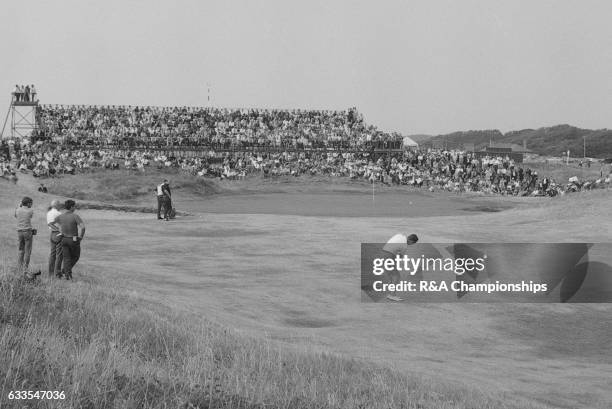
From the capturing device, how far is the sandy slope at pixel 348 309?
1542 cm

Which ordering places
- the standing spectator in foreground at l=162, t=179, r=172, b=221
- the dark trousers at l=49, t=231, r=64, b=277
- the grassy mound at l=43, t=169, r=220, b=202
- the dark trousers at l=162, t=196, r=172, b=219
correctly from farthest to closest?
the grassy mound at l=43, t=169, r=220, b=202 → the dark trousers at l=162, t=196, r=172, b=219 → the standing spectator in foreground at l=162, t=179, r=172, b=221 → the dark trousers at l=49, t=231, r=64, b=277

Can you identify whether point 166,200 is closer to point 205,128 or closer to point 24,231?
point 24,231

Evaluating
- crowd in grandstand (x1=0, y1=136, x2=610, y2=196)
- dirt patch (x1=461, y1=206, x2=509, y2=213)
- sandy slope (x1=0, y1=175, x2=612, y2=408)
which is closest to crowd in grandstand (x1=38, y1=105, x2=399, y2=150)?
crowd in grandstand (x1=0, y1=136, x2=610, y2=196)

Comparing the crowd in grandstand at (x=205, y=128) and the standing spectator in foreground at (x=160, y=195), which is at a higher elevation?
the crowd in grandstand at (x=205, y=128)

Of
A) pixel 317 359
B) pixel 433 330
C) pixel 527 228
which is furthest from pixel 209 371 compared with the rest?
pixel 527 228

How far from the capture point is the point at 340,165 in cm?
7250

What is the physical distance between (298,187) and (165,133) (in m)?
15.1

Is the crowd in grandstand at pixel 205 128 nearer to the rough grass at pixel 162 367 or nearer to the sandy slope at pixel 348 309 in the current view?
the sandy slope at pixel 348 309

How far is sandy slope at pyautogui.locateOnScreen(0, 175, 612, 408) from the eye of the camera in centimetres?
1542

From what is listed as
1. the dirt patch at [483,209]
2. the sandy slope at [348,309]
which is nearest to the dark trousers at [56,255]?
the sandy slope at [348,309]

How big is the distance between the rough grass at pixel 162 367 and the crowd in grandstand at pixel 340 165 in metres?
50.5

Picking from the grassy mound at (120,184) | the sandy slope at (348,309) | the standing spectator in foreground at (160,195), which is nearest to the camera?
the sandy slope at (348,309)

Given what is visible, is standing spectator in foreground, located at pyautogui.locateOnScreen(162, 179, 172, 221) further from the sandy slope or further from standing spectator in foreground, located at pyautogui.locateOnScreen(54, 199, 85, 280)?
standing spectator in foreground, located at pyautogui.locateOnScreen(54, 199, 85, 280)

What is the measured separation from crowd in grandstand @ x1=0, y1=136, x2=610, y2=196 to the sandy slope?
2936cm
